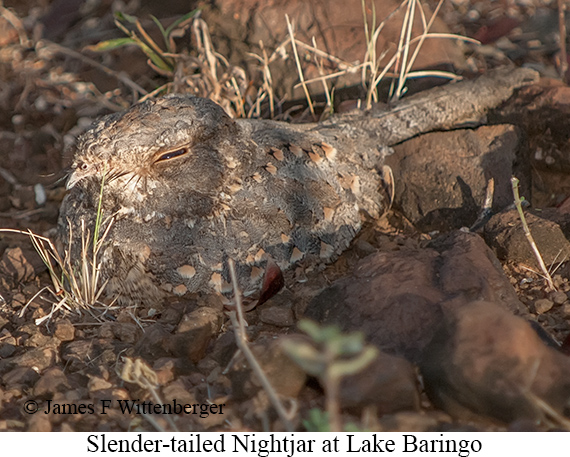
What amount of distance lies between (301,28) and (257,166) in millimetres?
1468

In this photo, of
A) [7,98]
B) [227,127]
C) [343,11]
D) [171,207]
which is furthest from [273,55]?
[7,98]

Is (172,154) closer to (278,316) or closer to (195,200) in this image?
(195,200)

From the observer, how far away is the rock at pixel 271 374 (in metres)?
1.80

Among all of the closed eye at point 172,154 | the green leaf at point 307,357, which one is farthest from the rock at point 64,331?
the green leaf at point 307,357

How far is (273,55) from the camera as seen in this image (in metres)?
3.54

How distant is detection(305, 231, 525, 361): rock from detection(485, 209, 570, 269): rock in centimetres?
28

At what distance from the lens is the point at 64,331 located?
7.77 ft

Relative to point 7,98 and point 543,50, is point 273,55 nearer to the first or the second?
point 543,50

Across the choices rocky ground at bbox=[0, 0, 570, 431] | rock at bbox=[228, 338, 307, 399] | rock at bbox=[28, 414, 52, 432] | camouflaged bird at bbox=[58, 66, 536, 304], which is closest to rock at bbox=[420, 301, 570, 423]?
rocky ground at bbox=[0, 0, 570, 431]

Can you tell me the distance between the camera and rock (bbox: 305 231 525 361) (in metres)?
1.95

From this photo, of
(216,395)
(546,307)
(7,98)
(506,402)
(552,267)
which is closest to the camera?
(506,402)

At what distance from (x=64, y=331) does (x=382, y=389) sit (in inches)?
50.5

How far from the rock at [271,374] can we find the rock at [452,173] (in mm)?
1330

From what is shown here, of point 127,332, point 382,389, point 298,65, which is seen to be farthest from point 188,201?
point 298,65
